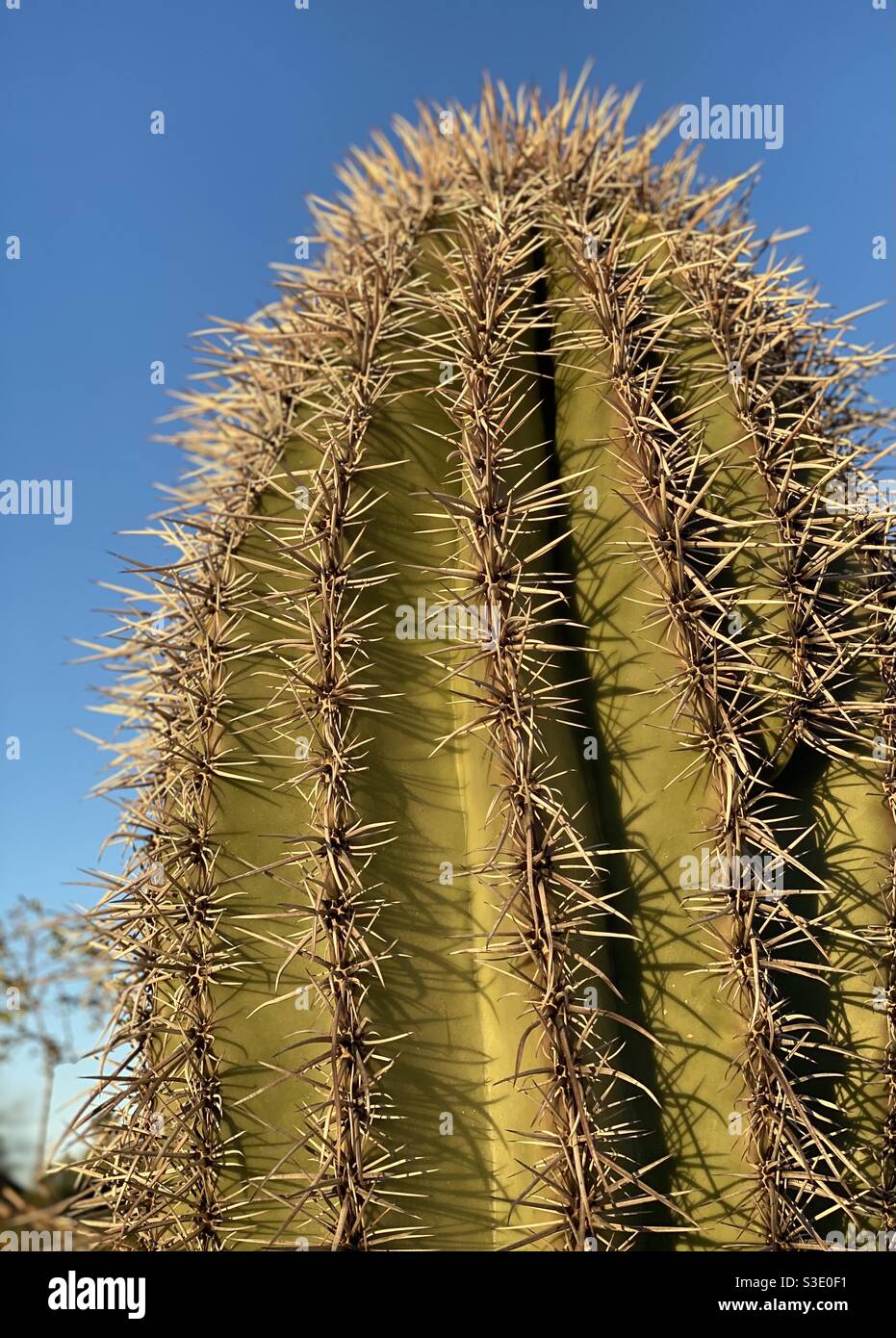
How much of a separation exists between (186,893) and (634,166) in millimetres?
1892

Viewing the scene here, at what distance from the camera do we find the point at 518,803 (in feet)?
5.68

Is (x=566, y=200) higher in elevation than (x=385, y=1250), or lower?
higher

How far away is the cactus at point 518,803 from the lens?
5.55 ft

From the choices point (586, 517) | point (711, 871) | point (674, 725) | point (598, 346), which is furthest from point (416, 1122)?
point (598, 346)

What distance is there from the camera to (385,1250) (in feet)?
5.29

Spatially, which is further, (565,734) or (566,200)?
(566,200)

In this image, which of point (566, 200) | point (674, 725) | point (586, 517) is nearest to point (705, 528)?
point (586, 517)

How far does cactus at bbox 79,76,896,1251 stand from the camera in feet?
5.55

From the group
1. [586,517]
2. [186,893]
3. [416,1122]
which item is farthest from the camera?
[586,517]

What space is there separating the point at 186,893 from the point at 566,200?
63.9 inches
